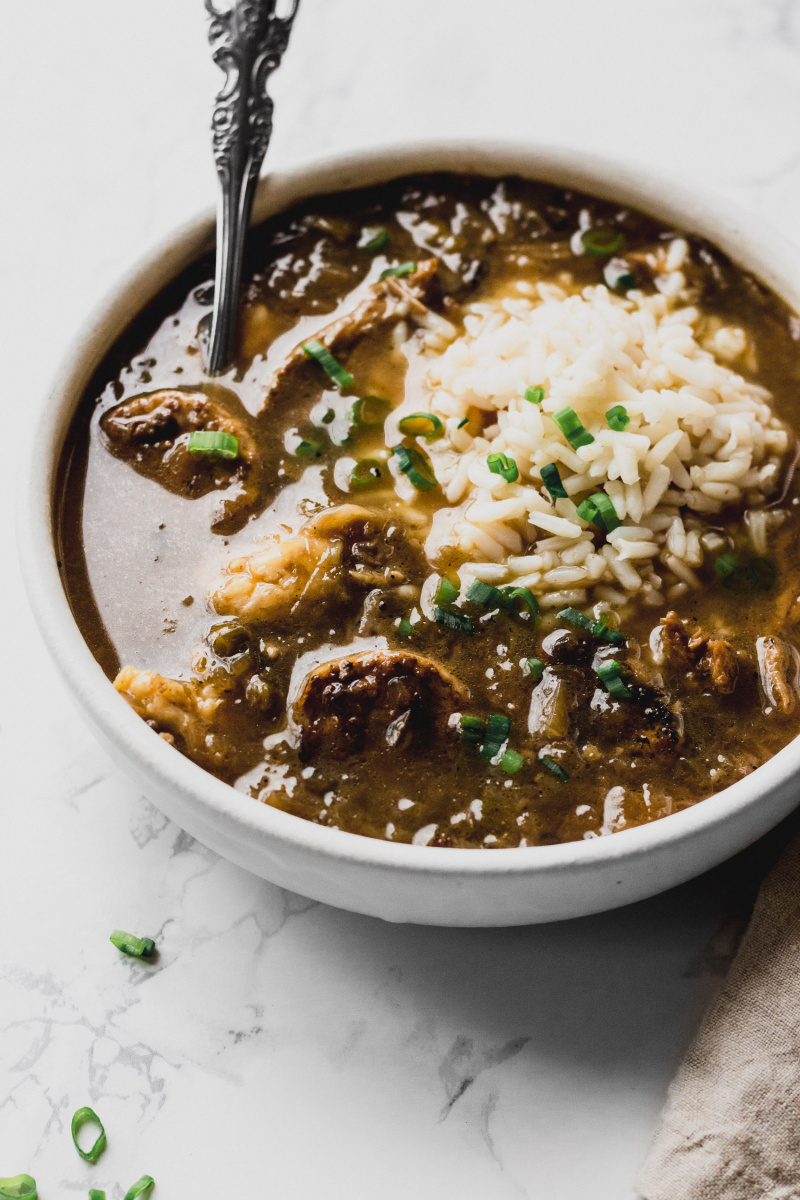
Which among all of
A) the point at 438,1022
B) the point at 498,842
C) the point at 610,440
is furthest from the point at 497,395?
the point at 438,1022

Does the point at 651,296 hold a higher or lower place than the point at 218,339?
higher

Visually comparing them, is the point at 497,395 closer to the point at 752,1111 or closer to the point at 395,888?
the point at 395,888

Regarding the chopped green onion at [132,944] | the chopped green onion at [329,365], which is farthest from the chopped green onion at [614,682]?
the chopped green onion at [132,944]

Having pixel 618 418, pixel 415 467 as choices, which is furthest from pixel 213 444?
pixel 618 418

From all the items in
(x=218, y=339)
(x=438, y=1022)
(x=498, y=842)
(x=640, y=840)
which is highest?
(x=218, y=339)

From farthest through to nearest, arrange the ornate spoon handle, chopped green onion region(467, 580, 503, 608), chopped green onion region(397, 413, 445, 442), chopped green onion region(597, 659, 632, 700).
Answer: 1. the ornate spoon handle
2. chopped green onion region(397, 413, 445, 442)
3. chopped green onion region(467, 580, 503, 608)
4. chopped green onion region(597, 659, 632, 700)

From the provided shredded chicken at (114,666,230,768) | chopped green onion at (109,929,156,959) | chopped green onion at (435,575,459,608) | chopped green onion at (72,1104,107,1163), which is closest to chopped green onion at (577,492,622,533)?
chopped green onion at (435,575,459,608)

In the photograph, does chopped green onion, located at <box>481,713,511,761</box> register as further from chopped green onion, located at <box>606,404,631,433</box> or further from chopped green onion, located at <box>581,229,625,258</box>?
chopped green onion, located at <box>581,229,625,258</box>
